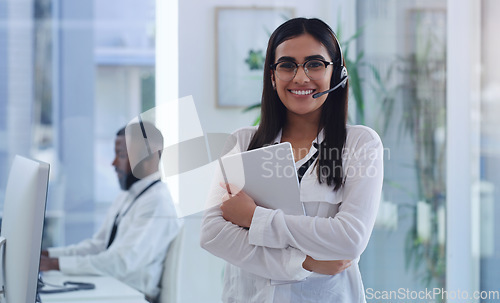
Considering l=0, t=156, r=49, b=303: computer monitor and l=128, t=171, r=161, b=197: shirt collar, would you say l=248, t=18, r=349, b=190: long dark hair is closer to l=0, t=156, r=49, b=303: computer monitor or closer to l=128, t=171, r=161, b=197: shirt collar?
l=0, t=156, r=49, b=303: computer monitor

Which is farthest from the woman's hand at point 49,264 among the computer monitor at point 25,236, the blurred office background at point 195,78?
the computer monitor at point 25,236

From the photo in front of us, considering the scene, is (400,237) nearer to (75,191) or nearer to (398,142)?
(398,142)

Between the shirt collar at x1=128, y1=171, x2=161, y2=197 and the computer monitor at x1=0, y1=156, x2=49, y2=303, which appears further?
the shirt collar at x1=128, y1=171, x2=161, y2=197

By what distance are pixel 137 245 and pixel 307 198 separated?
1472 mm

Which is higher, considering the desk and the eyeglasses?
the eyeglasses

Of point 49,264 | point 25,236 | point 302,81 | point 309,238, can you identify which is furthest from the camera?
point 49,264

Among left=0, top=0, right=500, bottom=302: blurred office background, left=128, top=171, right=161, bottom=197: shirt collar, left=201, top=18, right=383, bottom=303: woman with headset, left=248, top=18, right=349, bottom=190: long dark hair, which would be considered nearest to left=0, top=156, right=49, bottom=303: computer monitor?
left=201, top=18, right=383, bottom=303: woman with headset

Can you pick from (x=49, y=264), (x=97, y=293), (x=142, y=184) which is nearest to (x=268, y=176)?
(x=97, y=293)

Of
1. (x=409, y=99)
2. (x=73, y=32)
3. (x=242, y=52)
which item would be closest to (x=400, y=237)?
(x=409, y=99)

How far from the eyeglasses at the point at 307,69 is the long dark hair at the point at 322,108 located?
0.14ft

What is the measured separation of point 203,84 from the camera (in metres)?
2.91

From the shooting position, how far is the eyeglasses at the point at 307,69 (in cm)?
164

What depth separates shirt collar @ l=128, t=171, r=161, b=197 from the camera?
2.78 m

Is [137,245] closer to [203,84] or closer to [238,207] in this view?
[203,84]
